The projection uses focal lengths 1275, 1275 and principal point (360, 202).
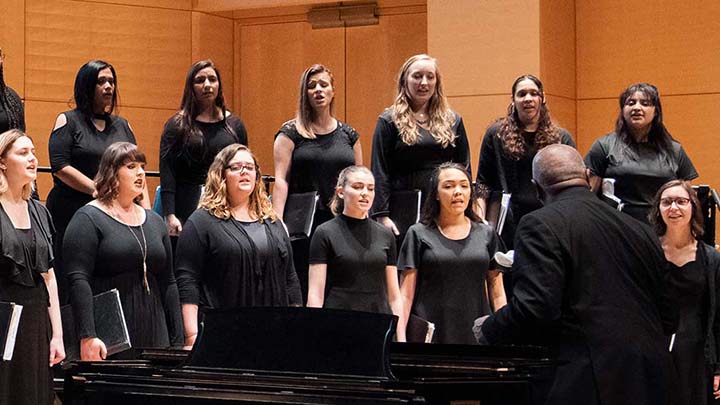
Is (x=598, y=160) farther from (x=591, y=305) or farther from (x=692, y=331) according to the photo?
(x=591, y=305)

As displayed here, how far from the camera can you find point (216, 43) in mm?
9664

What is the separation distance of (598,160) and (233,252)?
80.7 inches

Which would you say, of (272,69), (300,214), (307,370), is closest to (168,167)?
(300,214)

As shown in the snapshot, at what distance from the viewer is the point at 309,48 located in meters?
9.75

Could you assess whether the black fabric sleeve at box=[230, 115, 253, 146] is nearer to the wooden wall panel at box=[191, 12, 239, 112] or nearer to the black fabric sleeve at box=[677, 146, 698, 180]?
the black fabric sleeve at box=[677, 146, 698, 180]

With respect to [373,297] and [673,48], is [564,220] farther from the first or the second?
[673,48]

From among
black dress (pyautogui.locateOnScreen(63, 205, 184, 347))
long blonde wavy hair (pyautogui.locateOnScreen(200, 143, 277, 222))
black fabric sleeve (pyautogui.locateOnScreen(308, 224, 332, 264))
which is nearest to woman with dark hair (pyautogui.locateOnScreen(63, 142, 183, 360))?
black dress (pyautogui.locateOnScreen(63, 205, 184, 347))

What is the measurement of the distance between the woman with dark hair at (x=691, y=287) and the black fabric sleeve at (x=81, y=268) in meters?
2.51

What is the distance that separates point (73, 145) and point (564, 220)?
284 centimetres

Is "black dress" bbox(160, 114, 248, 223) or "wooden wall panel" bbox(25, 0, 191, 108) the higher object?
"wooden wall panel" bbox(25, 0, 191, 108)

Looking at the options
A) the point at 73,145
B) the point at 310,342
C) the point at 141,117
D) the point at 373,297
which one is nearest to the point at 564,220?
the point at 310,342

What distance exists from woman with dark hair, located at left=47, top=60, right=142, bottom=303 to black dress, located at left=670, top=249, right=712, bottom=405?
2.48m

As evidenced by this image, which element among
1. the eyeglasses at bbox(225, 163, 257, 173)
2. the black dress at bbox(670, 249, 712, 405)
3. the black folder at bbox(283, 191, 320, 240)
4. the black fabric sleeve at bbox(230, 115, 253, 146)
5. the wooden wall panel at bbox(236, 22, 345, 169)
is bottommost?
the black dress at bbox(670, 249, 712, 405)

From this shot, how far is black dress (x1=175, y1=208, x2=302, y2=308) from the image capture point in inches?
202
